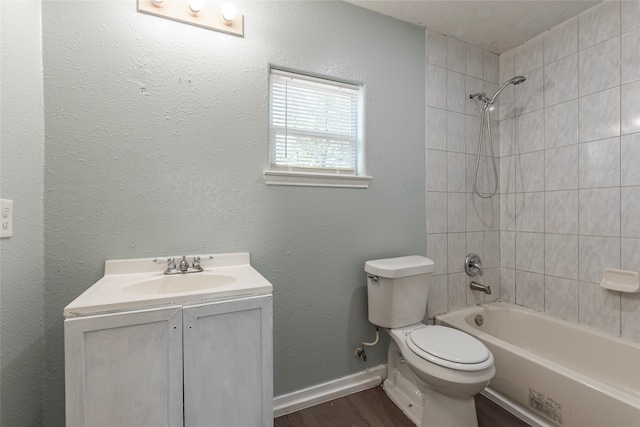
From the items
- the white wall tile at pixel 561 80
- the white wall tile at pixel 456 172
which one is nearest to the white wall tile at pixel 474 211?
the white wall tile at pixel 456 172

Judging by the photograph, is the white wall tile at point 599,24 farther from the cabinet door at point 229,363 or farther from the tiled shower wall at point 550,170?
the cabinet door at point 229,363

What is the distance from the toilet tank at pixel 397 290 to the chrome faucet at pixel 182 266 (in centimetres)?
94

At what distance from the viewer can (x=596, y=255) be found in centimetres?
168

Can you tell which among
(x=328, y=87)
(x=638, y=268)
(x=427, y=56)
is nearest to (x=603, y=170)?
(x=638, y=268)

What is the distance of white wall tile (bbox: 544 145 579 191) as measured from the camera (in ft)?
5.86

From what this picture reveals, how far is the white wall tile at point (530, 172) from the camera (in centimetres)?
197

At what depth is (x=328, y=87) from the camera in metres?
1.65

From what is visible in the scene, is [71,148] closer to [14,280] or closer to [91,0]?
[14,280]

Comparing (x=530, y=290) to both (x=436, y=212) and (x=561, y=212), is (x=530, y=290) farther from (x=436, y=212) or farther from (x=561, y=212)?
(x=436, y=212)

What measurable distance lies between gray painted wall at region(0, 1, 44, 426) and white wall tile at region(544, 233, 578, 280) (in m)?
2.90

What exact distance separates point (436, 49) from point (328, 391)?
2.40 metres

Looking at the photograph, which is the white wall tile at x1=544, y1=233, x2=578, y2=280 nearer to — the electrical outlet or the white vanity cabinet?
the white vanity cabinet

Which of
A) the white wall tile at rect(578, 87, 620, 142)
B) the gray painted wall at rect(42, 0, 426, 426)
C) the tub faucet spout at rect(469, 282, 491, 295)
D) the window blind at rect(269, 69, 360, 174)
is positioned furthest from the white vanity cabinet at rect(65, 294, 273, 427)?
the white wall tile at rect(578, 87, 620, 142)

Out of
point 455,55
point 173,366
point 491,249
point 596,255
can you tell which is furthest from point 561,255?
point 173,366
